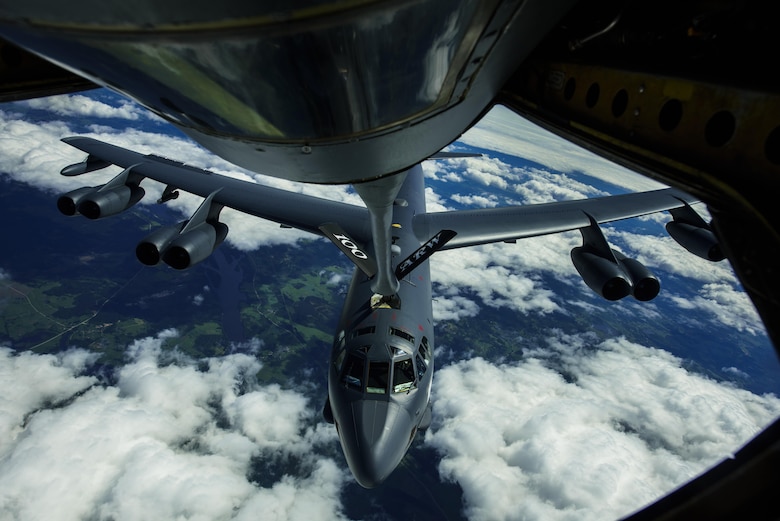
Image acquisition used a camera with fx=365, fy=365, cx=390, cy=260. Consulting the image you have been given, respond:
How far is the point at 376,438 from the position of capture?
11.5 m

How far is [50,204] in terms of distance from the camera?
135m

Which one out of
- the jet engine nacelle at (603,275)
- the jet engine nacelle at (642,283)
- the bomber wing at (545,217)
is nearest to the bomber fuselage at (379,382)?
the bomber wing at (545,217)

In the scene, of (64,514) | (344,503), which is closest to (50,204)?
(64,514)

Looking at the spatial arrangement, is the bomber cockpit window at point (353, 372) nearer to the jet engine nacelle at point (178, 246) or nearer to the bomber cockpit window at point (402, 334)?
the bomber cockpit window at point (402, 334)

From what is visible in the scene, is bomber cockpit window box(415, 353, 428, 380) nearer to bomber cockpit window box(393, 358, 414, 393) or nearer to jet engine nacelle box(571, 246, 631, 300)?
bomber cockpit window box(393, 358, 414, 393)

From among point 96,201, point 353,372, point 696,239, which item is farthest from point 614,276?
point 96,201

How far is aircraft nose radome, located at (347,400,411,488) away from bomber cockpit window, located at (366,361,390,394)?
1.27ft

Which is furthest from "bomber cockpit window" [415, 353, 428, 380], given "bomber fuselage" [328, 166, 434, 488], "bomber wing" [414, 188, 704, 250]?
"bomber wing" [414, 188, 704, 250]

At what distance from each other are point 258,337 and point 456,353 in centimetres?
5848

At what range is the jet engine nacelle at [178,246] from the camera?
12.0 metres

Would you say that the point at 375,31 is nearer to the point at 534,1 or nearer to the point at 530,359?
the point at 534,1

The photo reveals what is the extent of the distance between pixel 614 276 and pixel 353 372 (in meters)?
8.89

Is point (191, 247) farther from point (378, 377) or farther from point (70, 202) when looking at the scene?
point (378, 377)

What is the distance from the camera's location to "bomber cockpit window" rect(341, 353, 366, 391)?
11891 millimetres
